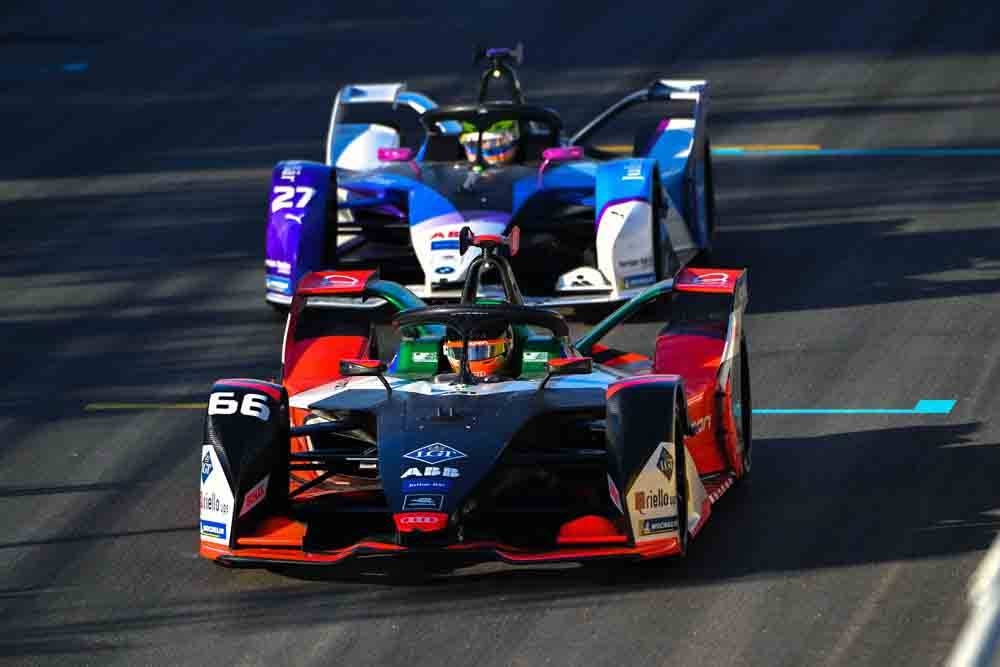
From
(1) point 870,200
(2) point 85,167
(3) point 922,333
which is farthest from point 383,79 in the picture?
(3) point 922,333

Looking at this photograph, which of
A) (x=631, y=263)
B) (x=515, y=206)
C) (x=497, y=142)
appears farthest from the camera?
(x=497, y=142)

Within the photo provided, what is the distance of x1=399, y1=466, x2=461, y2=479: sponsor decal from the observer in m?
10.8

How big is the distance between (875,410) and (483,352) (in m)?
3.56

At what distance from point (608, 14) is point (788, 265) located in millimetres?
12111

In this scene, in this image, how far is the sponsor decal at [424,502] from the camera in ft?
34.9

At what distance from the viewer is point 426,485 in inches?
424

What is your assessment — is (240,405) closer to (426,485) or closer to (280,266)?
(426,485)

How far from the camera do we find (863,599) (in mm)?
10633

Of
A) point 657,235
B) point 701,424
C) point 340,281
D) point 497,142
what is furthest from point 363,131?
point 701,424

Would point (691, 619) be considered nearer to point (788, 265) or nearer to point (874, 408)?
point (874, 408)

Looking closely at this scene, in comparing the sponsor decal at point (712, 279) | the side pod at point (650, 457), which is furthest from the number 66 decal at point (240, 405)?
the sponsor decal at point (712, 279)

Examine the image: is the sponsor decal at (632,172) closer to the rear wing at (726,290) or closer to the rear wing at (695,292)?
the rear wing at (726,290)

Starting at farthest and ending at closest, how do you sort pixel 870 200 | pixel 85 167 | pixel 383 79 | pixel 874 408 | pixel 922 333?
pixel 383 79 < pixel 85 167 < pixel 870 200 < pixel 922 333 < pixel 874 408

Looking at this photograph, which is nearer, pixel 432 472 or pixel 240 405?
pixel 432 472
